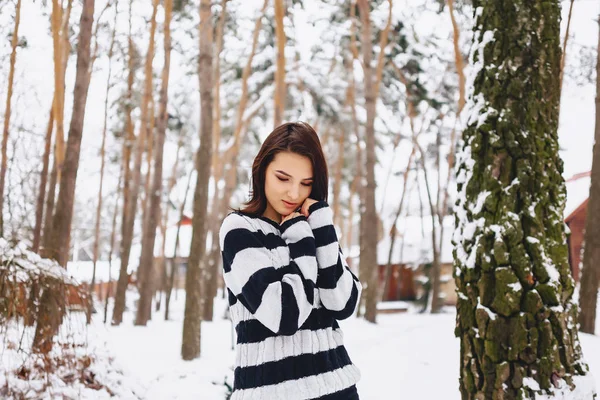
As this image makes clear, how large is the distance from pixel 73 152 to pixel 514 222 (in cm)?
584

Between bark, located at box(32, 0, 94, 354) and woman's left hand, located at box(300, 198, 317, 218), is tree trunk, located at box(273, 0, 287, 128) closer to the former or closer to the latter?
bark, located at box(32, 0, 94, 354)

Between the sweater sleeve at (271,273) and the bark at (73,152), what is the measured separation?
521 cm

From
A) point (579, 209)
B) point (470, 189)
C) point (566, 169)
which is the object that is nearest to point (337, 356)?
point (470, 189)

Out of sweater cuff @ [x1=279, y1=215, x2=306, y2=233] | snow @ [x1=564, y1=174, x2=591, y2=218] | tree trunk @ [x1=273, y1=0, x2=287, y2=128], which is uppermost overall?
tree trunk @ [x1=273, y1=0, x2=287, y2=128]

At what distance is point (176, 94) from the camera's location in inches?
708

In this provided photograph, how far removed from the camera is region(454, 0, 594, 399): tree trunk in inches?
102

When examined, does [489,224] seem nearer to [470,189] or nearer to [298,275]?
[470,189]

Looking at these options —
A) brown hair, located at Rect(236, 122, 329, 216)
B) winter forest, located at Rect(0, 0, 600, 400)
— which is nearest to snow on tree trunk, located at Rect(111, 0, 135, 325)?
winter forest, located at Rect(0, 0, 600, 400)

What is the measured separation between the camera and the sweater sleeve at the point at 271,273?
1662 mm

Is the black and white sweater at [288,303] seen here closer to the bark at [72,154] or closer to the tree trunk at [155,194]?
the bark at [72,154]

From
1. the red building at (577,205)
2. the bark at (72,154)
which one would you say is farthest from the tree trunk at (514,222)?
the red building at (577,205)

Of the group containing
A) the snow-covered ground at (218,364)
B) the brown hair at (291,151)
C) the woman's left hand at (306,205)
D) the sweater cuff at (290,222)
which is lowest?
the snow-covered ground at (218,364)

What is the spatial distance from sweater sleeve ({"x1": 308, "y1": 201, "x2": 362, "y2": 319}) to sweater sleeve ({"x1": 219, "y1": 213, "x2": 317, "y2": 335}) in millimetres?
49

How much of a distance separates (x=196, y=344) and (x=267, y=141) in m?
6.97
